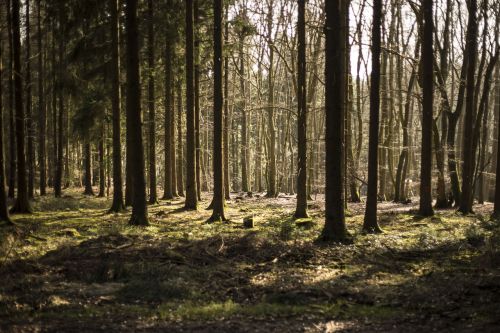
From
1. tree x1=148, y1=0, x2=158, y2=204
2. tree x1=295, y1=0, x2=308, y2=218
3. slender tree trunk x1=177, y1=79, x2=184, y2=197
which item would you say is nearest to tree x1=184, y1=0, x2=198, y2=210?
tree x1=148, y1=0, x2=158, y2=204

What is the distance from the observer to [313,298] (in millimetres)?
7957

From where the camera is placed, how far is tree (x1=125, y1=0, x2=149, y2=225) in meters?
14.2

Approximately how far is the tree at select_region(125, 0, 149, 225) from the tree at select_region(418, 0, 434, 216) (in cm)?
1014

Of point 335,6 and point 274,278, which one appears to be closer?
point 274,278

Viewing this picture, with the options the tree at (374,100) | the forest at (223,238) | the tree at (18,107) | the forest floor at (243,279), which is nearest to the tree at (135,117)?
the forest at (223,238)

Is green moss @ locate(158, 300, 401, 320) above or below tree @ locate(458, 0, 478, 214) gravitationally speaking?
below

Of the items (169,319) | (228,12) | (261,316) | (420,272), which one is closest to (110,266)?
(169,319)

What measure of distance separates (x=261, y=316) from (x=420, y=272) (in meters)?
4.37

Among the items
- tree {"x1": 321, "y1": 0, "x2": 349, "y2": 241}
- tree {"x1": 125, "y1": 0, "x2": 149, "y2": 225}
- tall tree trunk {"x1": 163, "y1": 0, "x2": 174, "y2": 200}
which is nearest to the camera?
tree {"x1": 321, "y1": 0, "x2": 349, "y2": 241}

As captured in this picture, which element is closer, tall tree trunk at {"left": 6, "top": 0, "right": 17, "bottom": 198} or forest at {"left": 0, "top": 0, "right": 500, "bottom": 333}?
forest at {"left": 0, "top": 0, "right": 500, "bottom": 333}

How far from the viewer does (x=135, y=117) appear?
1454 cm

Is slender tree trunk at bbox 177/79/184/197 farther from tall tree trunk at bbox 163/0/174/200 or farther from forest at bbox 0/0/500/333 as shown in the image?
tall tree trunk at bbox 163/0/174/200

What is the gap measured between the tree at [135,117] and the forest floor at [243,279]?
0.92m

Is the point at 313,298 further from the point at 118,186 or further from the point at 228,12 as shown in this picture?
the point at 228,12
